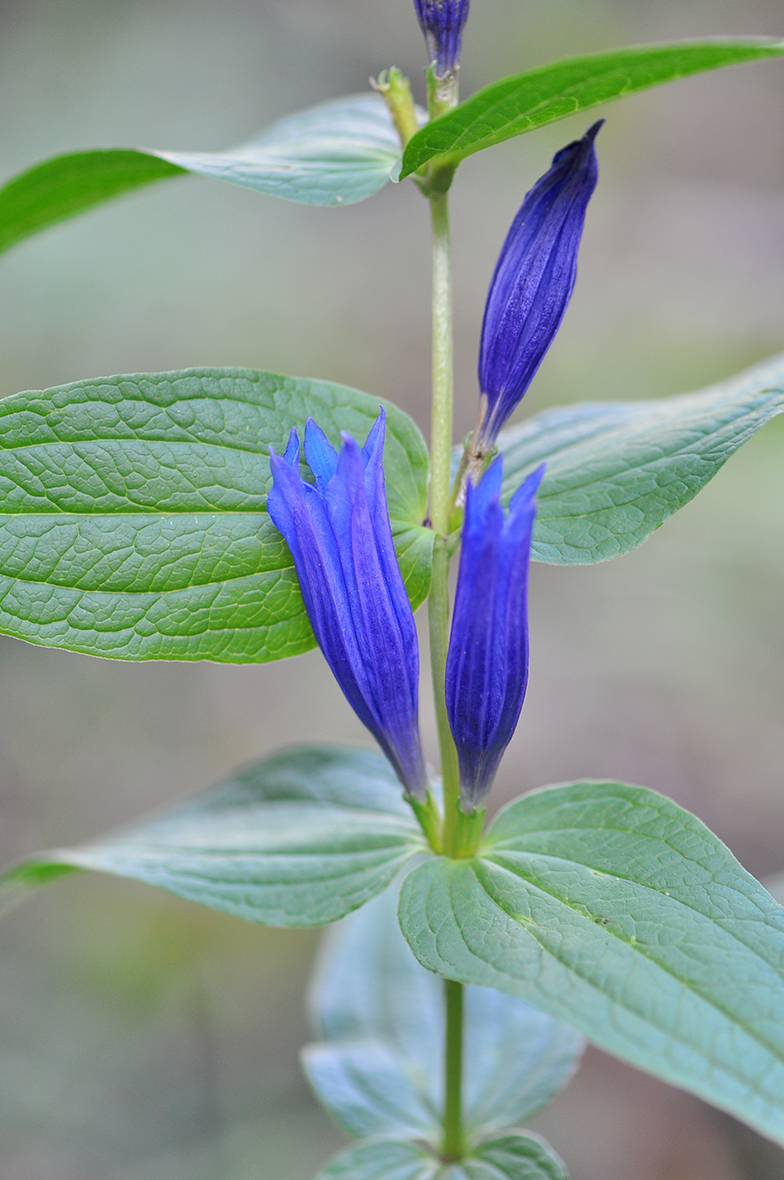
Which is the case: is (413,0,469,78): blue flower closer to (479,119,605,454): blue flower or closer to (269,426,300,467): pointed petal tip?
(479,119,605,454): blue flower

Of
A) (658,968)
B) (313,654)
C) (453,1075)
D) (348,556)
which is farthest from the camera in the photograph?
(313,654)

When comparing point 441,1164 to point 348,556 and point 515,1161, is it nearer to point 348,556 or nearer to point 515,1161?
point 515,1161

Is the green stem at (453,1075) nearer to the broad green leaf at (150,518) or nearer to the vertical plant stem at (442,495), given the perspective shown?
the vertical plant stem at (442,495)

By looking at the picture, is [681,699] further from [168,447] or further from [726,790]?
[168,447]

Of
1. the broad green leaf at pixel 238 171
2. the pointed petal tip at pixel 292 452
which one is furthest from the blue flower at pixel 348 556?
the broad green leaf at pixel 238 171

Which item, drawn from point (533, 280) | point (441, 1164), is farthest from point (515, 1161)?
point (533, 280)

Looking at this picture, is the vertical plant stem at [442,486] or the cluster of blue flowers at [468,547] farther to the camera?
the vertical plant stem at [442,486]

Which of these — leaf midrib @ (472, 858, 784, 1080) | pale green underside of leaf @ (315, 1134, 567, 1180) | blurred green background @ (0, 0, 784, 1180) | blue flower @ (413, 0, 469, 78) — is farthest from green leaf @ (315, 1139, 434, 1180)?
blue flower @ (413, 0, 469, 78)
